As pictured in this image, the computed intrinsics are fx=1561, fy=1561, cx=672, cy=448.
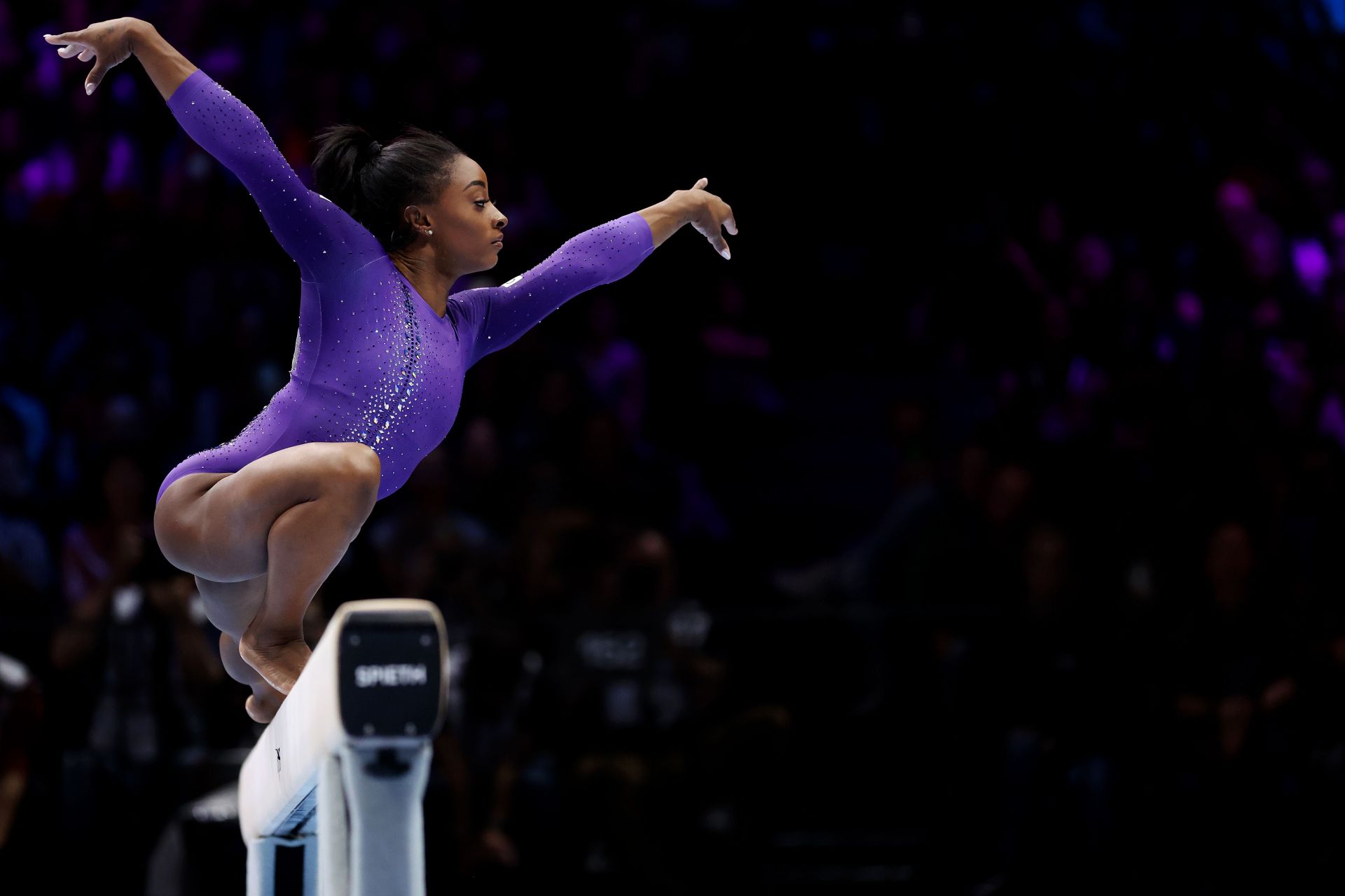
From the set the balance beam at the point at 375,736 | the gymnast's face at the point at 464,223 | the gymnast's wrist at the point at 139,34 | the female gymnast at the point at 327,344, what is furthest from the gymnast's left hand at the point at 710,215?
the balance beam at the point at 375,736

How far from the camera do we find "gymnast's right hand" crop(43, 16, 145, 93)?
2777 mm

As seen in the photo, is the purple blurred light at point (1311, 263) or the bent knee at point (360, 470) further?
the purple blurred light at point (1311, 263)

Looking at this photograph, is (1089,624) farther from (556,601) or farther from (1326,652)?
(556,601)

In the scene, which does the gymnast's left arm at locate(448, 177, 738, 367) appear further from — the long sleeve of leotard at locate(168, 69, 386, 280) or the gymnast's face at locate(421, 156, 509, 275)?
the long sleeve of leotard at locate(168, 69, 386, 280)

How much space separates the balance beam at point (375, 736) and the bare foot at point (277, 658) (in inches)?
28.5

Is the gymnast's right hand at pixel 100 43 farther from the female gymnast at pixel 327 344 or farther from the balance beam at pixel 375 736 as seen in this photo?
the balance beam at pixel 375 736

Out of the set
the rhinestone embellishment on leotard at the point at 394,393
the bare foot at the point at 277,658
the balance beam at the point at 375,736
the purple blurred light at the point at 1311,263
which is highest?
the purple blurred light at the point at 1311,263

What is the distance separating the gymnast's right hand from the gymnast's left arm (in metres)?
0.80

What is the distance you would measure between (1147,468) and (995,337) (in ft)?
4.18

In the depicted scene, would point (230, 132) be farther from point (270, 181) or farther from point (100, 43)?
point (100, 43)

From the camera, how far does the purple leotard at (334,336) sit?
111 inches

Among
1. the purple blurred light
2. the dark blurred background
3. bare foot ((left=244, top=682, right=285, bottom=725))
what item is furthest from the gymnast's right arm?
the purple blurred light

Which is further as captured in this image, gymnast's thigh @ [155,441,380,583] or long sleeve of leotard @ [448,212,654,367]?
long sleeve of leotard @ [448,212,654,367]

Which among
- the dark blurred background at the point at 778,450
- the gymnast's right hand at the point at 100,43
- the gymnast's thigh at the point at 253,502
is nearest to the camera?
the gymnast's thigh at the point at 253,502
